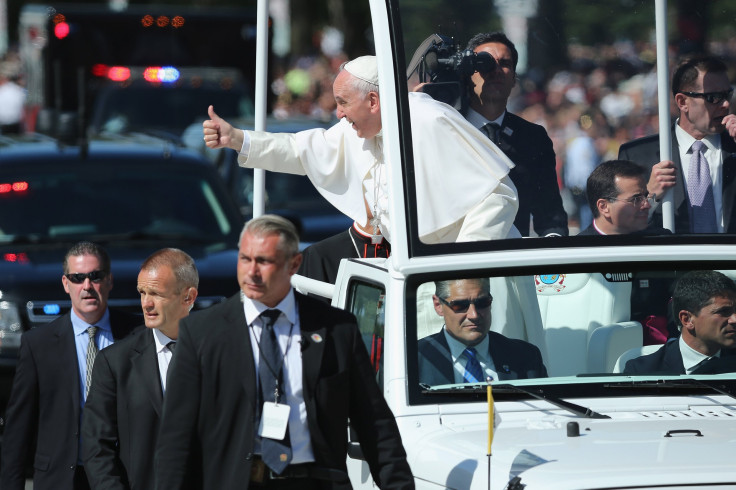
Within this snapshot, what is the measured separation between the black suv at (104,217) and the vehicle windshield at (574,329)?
433 centimetres

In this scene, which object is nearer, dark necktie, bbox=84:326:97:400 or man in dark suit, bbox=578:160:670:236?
man in dark suit, bbox=578:160:670:236

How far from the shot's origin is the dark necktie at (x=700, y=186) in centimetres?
561

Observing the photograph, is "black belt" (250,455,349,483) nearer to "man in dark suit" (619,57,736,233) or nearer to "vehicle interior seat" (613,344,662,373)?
"vehicle interior seat" (613,344,662,373)

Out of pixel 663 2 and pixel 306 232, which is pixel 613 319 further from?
pixel 306 232

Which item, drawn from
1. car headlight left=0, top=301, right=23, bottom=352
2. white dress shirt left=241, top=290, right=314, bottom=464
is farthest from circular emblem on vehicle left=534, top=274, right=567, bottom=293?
car headlight left=0, top=301, right=23, bottom=352

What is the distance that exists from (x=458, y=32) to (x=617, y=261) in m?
1.04

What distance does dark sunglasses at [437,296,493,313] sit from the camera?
5.37 m

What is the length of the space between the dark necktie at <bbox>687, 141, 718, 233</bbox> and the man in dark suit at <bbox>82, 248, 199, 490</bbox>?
1.93 meters

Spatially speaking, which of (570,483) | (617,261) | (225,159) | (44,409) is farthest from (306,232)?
(570,483)

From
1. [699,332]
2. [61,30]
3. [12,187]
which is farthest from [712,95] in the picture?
[61,30]

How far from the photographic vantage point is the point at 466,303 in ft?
17.7

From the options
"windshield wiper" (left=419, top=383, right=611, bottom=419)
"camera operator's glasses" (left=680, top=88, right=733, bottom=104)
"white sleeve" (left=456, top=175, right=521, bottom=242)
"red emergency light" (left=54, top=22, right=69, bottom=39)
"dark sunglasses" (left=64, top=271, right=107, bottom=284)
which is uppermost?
"red emergency light" (left=54, top=22, right=69, bottom=39)

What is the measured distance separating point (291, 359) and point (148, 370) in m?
1.07

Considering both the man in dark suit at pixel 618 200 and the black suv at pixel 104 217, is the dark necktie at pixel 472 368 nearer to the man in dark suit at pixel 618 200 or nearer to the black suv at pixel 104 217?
the man in dark suit at pixel 618 200
